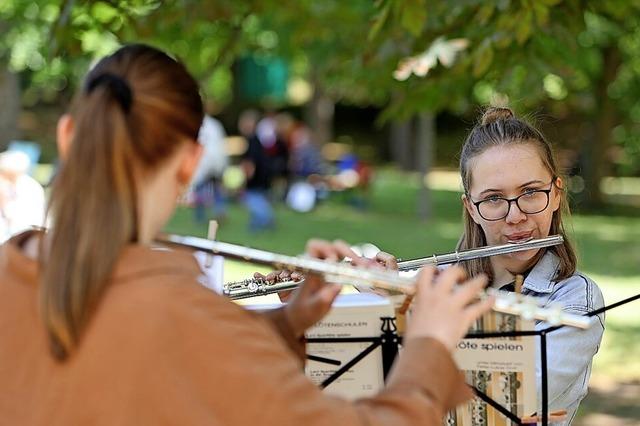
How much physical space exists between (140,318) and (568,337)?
4.39 ft

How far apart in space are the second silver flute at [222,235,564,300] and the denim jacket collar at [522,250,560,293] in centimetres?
6

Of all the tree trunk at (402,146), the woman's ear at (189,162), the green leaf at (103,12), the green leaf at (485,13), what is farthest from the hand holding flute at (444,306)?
the tree trunk at (402,146)

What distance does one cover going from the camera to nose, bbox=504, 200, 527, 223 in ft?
9.44

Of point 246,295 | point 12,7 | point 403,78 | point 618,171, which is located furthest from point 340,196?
point 246,295

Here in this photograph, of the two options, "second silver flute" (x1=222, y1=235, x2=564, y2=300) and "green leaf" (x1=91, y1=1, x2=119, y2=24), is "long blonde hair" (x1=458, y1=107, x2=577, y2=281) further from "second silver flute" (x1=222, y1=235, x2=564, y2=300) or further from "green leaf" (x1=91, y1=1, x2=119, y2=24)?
"green leaf" (x1=91, y1=1, x2=119, y2=24)

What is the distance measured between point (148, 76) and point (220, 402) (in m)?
0.55

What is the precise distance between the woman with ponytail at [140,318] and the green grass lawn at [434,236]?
205 inches

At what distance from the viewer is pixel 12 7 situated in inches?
289

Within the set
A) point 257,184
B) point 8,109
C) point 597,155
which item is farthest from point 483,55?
point 597,155

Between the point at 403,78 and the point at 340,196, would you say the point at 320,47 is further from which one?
the point at 340,196

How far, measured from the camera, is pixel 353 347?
7.48 ft

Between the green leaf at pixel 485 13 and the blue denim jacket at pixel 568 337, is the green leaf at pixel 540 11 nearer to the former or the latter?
the green leaf at pixel 485 13

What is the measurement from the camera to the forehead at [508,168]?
9.65ft

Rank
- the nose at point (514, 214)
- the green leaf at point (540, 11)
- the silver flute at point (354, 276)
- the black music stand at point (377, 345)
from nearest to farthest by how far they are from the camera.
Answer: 1. the silver flute at point (354, 276)
2. the black music stand at point (377, 345)
3. the nose at point (514, 214)
4. the green leaf at point (540, 11)
